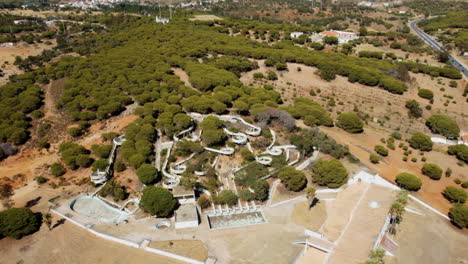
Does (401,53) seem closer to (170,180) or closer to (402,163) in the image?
(402,163)

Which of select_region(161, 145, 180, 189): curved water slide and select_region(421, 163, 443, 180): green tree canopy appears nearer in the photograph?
select_region(161, 145, 180, 189): curved water slide

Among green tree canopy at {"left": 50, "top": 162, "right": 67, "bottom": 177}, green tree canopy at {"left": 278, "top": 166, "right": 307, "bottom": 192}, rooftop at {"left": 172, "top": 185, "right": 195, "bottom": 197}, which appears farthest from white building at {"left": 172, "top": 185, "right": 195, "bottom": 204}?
green tree canopy at {"left": 50, "top": 162, "right": 67, "bottom": 177}

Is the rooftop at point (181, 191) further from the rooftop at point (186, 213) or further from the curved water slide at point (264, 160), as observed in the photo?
the curved water slide at point (264, 160)

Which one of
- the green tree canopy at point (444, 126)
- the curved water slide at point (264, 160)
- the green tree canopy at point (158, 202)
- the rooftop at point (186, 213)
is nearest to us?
the rooftop at point (186, 213)

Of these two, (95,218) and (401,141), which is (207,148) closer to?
(95,218)

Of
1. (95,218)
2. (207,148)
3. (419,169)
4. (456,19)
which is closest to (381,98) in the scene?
(419,169)

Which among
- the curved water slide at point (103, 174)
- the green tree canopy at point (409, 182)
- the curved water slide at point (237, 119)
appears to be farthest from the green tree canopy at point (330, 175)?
the curved water slide at point (103, 174)

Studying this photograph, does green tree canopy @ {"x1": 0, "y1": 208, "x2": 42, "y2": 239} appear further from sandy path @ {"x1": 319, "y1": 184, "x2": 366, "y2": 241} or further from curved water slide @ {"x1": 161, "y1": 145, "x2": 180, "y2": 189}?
sandy path @ {"x1": 319, "y1": 184, "x2": 366, "y2": 241}
